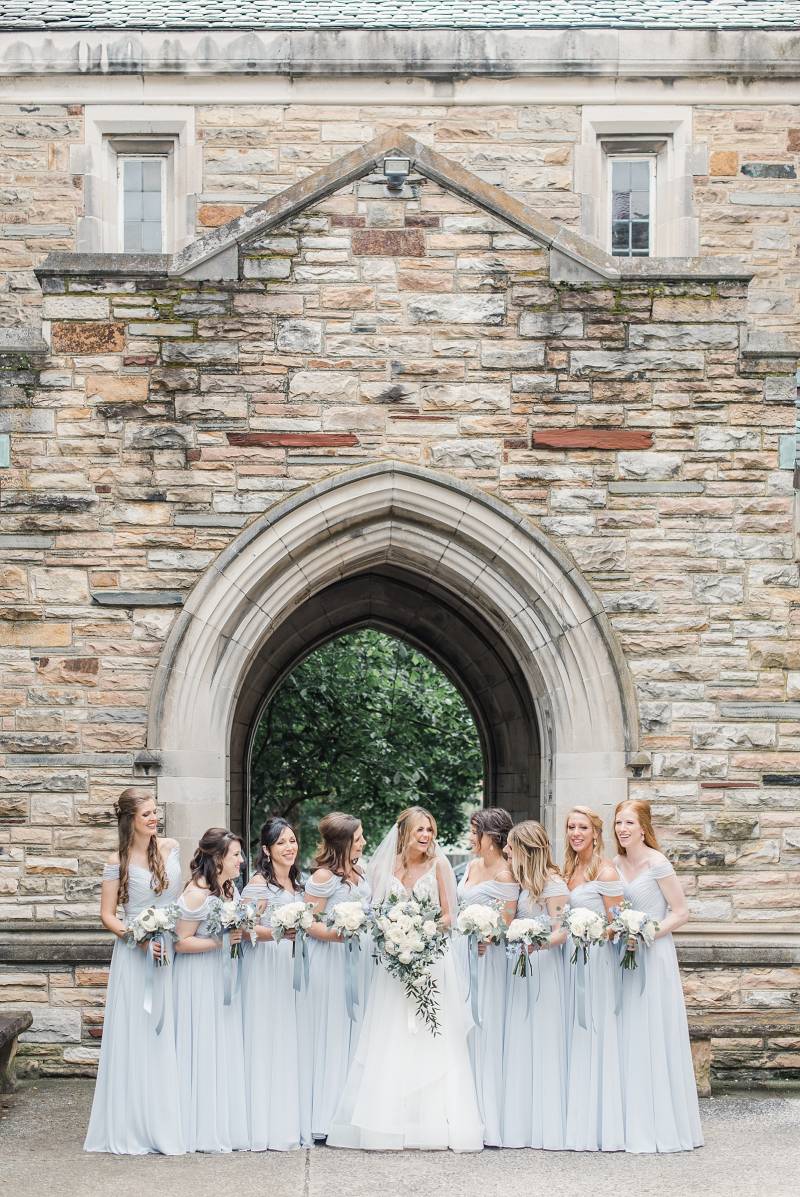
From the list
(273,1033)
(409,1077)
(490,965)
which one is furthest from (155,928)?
(490,965)

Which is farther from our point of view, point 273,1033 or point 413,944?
point 273,1033

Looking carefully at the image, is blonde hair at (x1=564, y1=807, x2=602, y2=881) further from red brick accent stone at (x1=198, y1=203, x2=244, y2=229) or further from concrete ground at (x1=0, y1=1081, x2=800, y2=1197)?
red brick accent stone at (x1=198, y1=203, x2=244, y2=229)

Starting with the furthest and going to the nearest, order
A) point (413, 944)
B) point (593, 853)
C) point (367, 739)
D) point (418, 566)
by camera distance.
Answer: point (367, 739)
point (418, 566)
point (593, 853)
point (413, 944)

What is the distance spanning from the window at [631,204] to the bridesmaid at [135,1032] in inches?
271

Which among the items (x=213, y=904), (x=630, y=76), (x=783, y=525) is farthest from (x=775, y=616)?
(x=630, y=76)

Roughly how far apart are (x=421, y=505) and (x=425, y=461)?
0.26 m

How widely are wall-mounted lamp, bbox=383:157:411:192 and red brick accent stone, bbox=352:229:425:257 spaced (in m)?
0.27

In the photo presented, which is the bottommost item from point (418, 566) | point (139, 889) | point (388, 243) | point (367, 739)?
point (139, 889)

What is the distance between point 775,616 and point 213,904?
3744 millimetres

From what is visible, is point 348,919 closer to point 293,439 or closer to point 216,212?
point 293,439

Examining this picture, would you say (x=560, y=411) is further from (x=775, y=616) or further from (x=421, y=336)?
(x=775, y=616)

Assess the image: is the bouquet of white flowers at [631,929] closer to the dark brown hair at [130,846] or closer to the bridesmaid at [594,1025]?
the bridesmaid at [594,1025]

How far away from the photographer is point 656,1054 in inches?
274

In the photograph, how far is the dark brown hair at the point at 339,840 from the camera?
23.6ft
